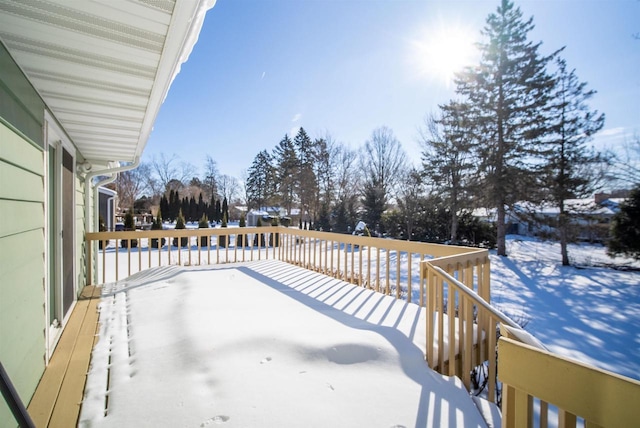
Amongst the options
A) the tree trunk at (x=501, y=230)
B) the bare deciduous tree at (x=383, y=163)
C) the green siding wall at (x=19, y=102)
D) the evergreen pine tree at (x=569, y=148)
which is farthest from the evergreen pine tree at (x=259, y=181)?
the green siding wall at (x=19, y=102)

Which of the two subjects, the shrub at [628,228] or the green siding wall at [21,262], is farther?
the shrub at [628,228]

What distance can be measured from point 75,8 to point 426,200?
14.9m

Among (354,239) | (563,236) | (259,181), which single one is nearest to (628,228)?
(563,236)

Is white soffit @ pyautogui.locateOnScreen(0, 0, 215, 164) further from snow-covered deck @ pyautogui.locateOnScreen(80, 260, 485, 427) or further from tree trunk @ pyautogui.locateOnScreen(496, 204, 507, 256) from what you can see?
tree trunk @ pyautogui.locateOnScreen(496, 204, 507, 256)

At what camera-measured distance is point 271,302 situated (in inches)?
130

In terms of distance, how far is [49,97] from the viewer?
2.25 meters

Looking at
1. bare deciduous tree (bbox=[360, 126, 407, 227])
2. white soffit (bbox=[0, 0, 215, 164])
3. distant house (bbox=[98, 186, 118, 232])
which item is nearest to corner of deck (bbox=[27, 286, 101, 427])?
white soffit (bbox=[0, 0, 215, 164])

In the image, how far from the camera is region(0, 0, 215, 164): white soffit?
129 cm

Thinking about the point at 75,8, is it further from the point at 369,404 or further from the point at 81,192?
the point at 81,192

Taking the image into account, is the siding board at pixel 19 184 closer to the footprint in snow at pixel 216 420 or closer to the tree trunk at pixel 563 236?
the footprint in snow at pixel 216 420

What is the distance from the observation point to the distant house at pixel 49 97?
4.43ft

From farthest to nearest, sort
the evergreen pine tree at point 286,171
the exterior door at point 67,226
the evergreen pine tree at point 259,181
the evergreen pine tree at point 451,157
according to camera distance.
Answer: the evergreen pine tree at point 259,181 < the evergreen pine tree at point 286,171 < the evergreen pine tree at point 451,157 < the exterior door at point 67,226

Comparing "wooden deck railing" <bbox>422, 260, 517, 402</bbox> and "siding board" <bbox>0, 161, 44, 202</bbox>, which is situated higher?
"siding board" <bbox>0, 161, 44, 202</bbox>

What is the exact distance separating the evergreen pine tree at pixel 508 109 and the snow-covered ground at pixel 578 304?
104 inches
